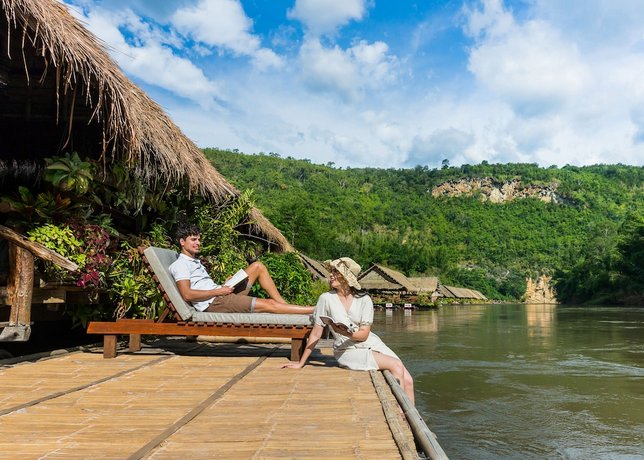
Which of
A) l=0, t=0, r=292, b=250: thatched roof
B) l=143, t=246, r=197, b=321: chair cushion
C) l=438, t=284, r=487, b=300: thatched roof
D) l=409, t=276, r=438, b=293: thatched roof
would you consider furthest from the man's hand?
l=438, t=284, r=487, b=300: thatched roof

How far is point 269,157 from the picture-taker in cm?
8481

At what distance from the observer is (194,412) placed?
99.6 inches

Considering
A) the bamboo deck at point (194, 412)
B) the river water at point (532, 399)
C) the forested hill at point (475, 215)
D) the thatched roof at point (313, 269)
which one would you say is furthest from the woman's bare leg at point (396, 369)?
the forested hill at point (475, 215)

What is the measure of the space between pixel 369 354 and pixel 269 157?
82413 millimetres

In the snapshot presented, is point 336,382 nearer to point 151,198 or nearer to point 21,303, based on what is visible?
point 21,303

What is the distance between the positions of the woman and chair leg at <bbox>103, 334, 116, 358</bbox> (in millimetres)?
1608

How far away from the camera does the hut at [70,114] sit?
3.99 meters

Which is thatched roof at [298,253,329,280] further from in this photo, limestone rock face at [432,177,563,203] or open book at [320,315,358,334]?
limestone rock face at [432,177,563,203]

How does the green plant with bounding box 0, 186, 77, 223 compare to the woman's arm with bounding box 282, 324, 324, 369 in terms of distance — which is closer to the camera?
the woman's arm with bounding box 282, 324, 324, 369

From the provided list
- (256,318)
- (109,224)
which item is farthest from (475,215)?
(256,318)

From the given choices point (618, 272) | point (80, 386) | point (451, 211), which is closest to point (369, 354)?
point (80, 386)

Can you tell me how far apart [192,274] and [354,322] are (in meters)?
1.49

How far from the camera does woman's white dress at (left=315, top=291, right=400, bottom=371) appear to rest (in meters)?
3.67

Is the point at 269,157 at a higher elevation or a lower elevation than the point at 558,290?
higher
